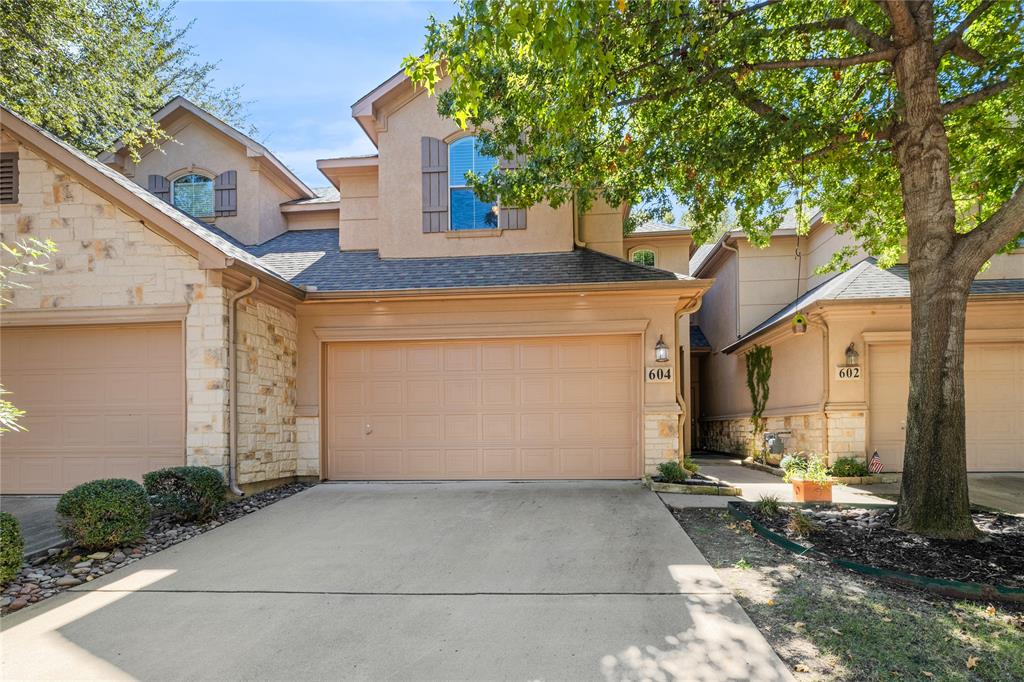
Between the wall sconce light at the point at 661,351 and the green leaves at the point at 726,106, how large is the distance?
171 centimetres

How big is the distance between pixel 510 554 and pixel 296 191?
10716 millimetres

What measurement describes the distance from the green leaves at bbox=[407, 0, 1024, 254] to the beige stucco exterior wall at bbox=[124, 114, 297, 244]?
6.58m

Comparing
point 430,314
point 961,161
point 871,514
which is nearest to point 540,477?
point 430,314

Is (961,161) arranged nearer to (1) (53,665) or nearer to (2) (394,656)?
(2) (394,656)

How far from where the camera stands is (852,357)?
9484 millimetres

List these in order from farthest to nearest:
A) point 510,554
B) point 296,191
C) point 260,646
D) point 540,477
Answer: point 296,191 → point 540,477 → point 510,554 → point 260,646

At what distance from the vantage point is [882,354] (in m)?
9.63

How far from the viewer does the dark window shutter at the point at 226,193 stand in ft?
37.9

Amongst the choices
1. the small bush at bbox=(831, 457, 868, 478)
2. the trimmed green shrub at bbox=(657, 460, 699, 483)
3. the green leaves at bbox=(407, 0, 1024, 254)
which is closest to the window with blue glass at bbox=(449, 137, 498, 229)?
the green leaves at bbox=(407, 0, 1024, 254)

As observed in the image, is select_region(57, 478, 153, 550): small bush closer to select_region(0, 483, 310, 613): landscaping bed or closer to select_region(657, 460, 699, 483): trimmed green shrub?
select_region(0, 483, 310, 613): landscaping bed

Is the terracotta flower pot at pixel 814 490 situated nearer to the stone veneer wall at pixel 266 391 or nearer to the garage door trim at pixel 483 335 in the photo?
the garage door trim at pixel 483 335

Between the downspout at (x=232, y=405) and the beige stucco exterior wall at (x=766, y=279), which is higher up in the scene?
the beige stucco exterior wall at (x=766, y=279)

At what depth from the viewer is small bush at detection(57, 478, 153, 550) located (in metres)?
5.14

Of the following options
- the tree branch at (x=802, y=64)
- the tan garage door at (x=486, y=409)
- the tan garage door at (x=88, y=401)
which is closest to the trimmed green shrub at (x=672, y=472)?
the tan garage door at (x=486, y=409)
